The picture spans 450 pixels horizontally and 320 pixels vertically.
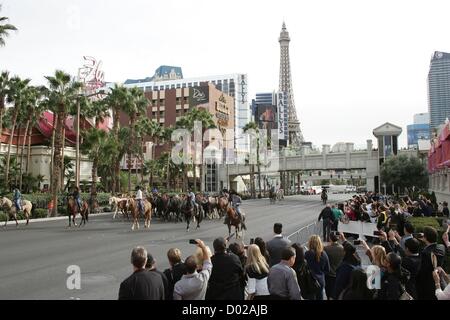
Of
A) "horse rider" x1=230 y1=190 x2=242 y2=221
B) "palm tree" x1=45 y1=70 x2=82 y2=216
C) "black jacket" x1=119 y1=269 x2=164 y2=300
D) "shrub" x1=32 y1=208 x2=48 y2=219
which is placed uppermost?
"palm tree" x1=45 y1=70 x2=82 y2=216

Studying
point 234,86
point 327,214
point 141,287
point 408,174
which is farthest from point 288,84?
point 141,287

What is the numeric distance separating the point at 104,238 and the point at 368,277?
1477 centimetres

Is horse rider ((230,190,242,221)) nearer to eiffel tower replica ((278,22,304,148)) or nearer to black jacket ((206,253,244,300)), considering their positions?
black jacket ((206,253,244,300))

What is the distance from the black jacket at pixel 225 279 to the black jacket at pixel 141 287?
0.94 meters

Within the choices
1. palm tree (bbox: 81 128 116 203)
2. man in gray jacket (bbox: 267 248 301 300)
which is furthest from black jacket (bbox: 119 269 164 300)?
palm tree (bbox: 81 128 116 203)

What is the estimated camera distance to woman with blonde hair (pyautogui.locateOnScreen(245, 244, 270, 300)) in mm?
6398

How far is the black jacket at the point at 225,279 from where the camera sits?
5.89 meters

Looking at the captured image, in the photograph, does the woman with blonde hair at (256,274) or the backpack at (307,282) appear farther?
the backpack at (307,282)

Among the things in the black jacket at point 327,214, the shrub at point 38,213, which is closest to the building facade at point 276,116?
the shrub at point 38,213

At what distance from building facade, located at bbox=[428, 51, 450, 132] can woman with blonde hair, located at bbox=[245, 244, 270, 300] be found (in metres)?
156

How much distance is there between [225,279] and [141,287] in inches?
55.6

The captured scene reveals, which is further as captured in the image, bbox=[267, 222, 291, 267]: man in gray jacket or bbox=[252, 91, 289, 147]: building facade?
bbox=[252, 91, 289, 147]: building facade

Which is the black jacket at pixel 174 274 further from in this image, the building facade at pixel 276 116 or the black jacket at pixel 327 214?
the building facade at pixel 276 116

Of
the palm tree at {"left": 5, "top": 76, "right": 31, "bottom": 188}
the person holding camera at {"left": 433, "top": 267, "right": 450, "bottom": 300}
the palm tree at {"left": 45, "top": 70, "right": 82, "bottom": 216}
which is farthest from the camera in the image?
the palm tree at {"left": 5, "top": 76, "right": 31, "bottom": 188}
